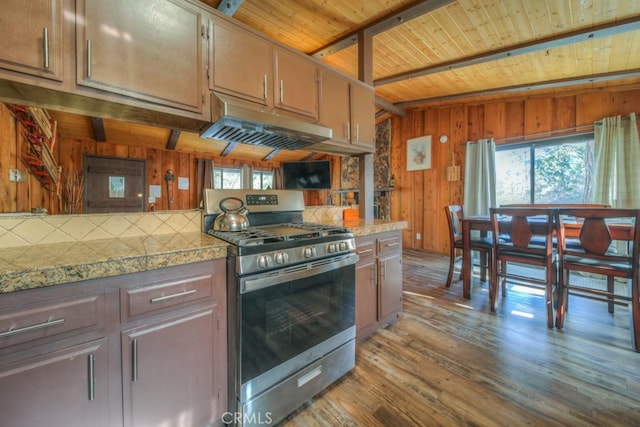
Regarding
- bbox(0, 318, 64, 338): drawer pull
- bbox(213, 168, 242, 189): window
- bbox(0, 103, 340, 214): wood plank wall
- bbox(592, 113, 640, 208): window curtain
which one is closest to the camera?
bbox(0, 318, 64, 338): drawer pull

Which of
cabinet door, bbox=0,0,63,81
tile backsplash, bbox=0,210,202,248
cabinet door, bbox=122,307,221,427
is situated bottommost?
cabinet door, bbox=122,307,221,427

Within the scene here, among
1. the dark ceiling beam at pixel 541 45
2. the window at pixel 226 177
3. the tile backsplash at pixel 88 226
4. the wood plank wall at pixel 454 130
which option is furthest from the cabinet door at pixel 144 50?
the window at pixel 226 177

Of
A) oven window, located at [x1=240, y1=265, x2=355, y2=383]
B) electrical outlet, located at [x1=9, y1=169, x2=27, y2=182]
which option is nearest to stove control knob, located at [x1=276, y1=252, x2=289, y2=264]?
oven window, located at [x1=240, y1=265, x2=355, y2=383]

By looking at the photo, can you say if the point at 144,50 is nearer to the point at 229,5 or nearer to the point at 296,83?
the point at 296,83

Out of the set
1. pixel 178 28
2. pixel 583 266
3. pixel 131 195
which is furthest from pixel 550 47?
pixel 131 195

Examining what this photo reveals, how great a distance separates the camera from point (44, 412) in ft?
2.63

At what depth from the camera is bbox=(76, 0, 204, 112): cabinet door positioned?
1.11m

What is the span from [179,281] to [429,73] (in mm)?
3946

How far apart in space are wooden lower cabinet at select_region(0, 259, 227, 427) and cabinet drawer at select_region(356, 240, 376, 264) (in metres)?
0.98

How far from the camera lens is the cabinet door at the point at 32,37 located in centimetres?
95

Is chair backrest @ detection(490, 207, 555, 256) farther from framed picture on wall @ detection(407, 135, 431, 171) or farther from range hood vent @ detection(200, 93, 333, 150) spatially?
framed picture on wall @ detection(407, 135, 431, 171)

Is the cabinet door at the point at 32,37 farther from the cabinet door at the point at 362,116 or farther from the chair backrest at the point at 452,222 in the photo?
the chair backrest at the point at 452,222

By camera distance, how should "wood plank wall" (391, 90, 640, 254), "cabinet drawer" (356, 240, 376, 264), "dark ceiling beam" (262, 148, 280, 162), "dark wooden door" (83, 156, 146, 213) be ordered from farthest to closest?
"dark ceiling beam" (262, 148, 280, 162) → "dark wooden door" (83, 156, 146, 213) → "wood plank wall" (391, 90, 640, 254) → "cabinet drawer" (356, 240, 376, 264)

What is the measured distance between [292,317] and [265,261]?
369 millimetres
